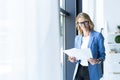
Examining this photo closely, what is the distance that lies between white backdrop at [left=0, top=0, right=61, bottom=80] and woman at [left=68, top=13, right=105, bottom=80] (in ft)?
5.60

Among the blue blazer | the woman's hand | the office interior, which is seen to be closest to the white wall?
the blue blazer

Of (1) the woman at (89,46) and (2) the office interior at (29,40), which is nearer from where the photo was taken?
(2) the office interior at (29,40)

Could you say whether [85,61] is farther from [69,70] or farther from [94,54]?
[69,70]

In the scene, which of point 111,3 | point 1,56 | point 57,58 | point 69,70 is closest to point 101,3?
point 111,3

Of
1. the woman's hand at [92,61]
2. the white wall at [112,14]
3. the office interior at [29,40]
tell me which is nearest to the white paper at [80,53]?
the woman's hand at [92,61]

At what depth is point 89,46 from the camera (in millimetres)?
2650

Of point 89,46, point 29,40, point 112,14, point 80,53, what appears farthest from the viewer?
point 112,14

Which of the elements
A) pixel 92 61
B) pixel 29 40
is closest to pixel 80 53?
pixel 92 61

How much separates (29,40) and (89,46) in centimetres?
189

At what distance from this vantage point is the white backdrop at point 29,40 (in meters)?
0.70

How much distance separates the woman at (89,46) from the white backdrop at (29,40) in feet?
5.60

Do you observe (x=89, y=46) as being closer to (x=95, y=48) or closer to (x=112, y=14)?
→ (x=95, y=48)

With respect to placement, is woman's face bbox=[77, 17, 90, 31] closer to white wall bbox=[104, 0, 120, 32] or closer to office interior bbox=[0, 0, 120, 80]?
office interior bbox=[0, 0, 120, 80]

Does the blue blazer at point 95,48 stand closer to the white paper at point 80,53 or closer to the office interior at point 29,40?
the white paper at point 80,53
